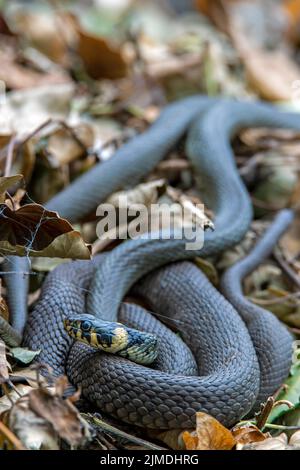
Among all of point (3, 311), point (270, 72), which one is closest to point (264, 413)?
point (3, 311)

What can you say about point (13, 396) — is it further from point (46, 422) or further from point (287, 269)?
point (287, 269)

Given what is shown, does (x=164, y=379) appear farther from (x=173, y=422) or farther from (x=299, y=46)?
(x=299, y=46)

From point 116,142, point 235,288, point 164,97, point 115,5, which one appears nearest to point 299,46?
point 115,5

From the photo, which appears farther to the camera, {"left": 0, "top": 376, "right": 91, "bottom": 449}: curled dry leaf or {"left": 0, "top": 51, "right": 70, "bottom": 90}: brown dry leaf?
{"left": 0, "top": 51, "right": 70, "bottom": 90}: brown dry leaf

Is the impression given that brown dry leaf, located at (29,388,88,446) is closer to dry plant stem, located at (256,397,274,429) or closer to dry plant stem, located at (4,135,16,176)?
dry plant stem, located at (256,397,274,429)

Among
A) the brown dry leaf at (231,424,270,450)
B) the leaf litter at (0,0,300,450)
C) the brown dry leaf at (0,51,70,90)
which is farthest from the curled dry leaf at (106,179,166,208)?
the brown dry leaf at (231,424,270,450)

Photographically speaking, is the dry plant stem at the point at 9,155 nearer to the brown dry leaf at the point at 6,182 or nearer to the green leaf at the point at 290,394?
the brown dry leaf at the point at 6,182

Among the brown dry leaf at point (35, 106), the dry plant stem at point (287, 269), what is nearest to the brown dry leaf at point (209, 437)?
the dry plant stem at point (287, 269)
